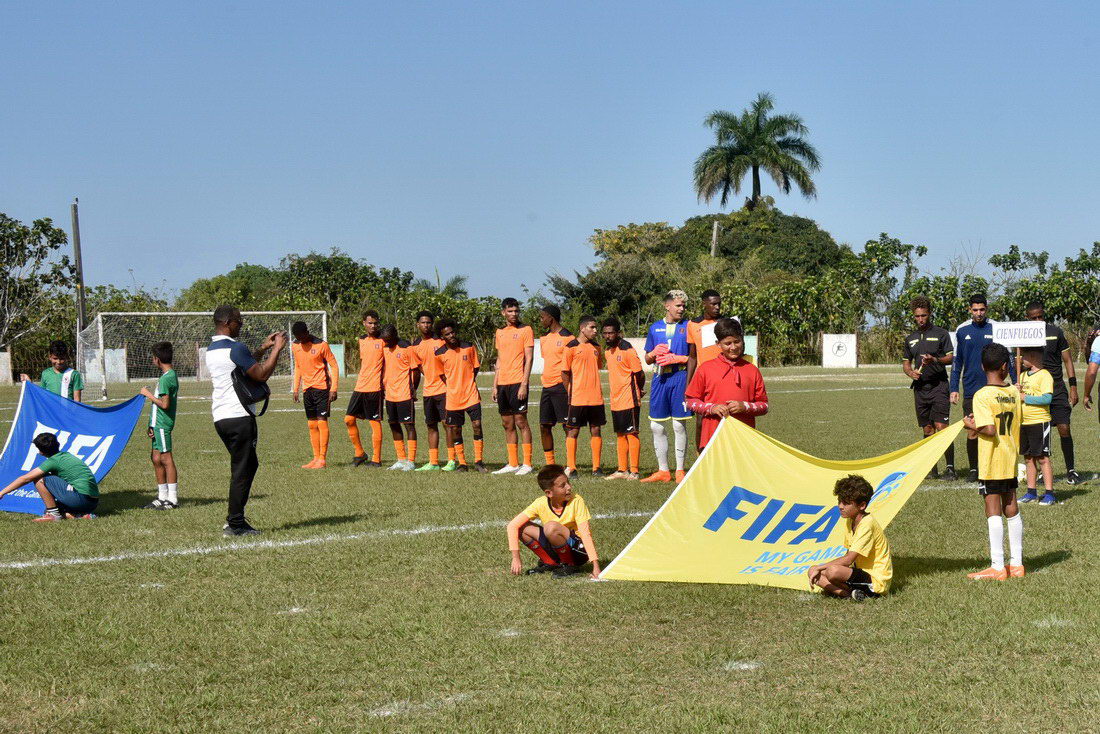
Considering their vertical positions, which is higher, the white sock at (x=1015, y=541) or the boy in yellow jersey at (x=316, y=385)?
the boy in yellow jersey at (x=316, y=385)

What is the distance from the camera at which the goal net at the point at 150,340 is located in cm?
3691

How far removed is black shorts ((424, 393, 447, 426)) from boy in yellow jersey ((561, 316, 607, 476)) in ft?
5.84

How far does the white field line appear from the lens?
8.34m

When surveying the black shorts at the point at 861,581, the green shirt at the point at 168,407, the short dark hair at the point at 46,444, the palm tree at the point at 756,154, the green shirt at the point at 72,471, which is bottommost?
the black shorts at the point at 861,581

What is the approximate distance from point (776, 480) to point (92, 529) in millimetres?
5932

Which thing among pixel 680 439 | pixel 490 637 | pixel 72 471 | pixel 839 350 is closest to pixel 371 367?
pixel 680 439

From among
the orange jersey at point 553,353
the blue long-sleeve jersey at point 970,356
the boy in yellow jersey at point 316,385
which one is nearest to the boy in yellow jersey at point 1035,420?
the blue long-sleeve jersey at point 970,356

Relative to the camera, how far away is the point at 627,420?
Result: 42.7ft

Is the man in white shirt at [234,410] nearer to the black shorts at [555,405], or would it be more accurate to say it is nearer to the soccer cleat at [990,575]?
the black shorts at [555,405]

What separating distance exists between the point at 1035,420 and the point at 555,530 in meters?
5.30

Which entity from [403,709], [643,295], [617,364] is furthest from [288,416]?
[643,295]

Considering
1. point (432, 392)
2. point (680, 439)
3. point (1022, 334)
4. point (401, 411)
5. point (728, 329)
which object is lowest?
point (680, 439)

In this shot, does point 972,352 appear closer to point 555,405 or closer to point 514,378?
point 555,405

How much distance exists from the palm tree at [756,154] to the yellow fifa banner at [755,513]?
6595cm
